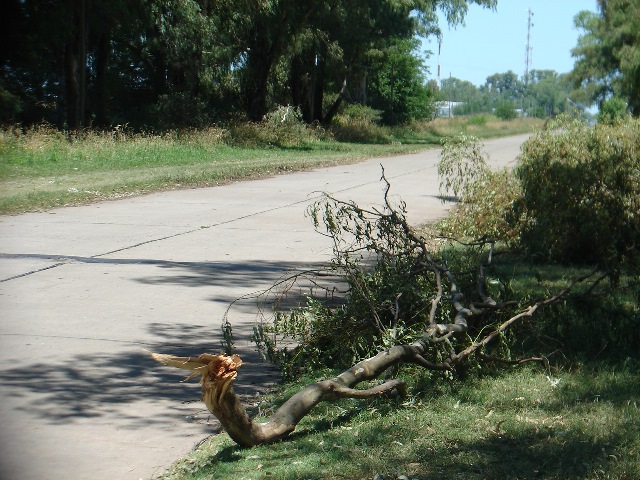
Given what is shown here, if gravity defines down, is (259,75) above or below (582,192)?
above

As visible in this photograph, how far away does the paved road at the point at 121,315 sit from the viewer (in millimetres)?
5090

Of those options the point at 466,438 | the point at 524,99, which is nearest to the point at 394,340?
the point at 466,438

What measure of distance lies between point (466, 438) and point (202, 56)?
34.6 meters

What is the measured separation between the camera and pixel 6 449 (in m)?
4.86

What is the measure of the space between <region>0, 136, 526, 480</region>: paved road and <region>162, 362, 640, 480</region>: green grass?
1.88ft

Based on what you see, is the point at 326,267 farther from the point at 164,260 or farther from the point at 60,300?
the point at 164,260

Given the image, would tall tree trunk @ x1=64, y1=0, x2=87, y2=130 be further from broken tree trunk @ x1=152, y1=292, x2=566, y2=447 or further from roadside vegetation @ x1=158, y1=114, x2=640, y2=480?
broken tree trunk @ x1=152, y1=292, x2=566, y2=447

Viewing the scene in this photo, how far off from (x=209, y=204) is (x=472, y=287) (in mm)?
11003

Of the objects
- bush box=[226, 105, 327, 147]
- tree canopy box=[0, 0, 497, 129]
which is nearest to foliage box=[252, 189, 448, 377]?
tree canopy box=[0, 0, 497, 129]

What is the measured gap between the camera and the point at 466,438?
4.86 metres

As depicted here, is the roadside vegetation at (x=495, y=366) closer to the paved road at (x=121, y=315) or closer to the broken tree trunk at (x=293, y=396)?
the broken tree trunk at (x=293, y=396)

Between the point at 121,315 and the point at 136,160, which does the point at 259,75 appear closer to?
the point at 136,160

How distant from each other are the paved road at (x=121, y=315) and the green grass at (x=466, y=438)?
1.88ft

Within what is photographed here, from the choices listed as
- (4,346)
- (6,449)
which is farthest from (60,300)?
(6,449)
